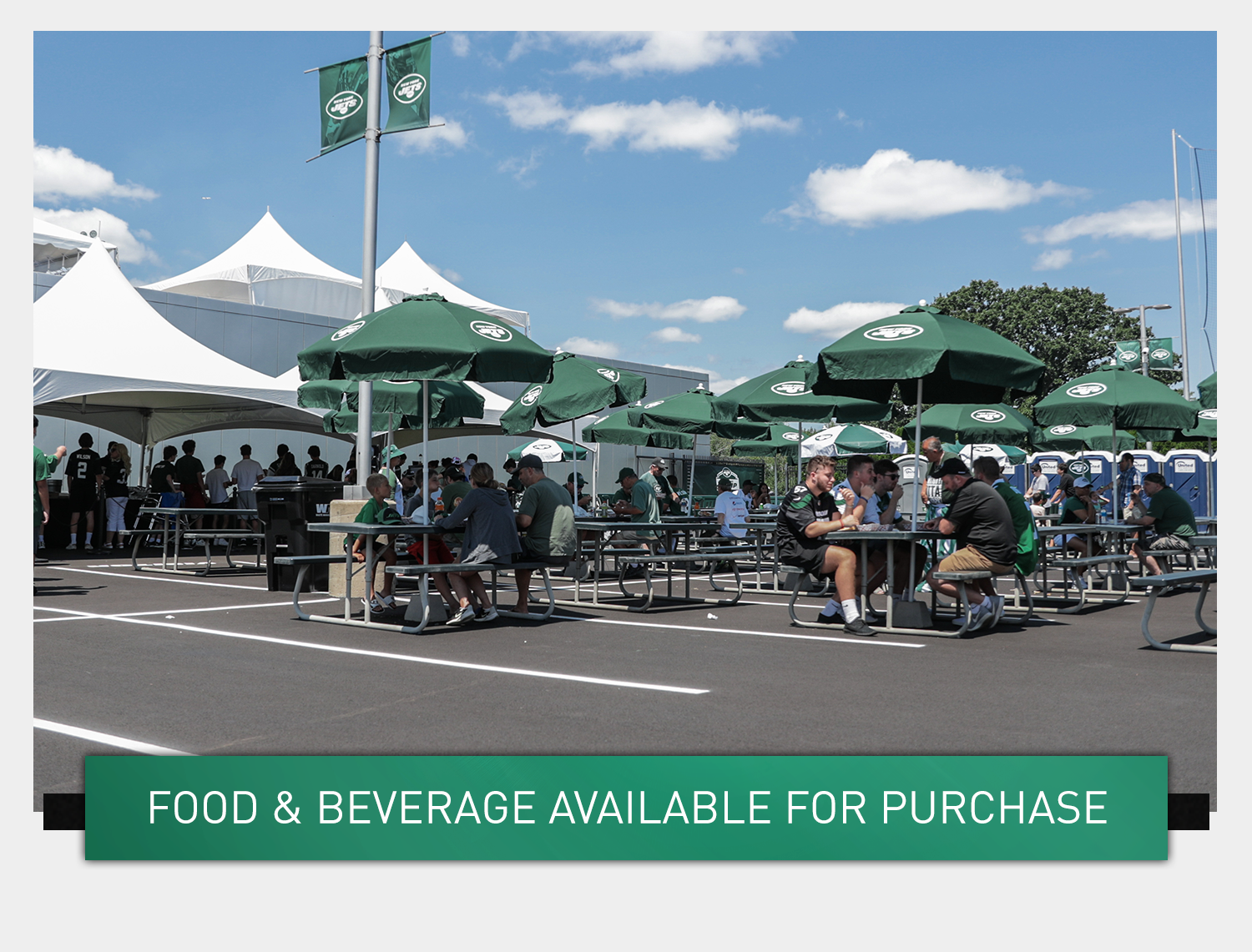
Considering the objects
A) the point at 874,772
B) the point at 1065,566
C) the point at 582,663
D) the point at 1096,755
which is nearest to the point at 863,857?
the point at 874,772

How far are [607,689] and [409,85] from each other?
23.5 feet

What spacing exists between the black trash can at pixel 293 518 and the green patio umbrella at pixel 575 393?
8.23 feet

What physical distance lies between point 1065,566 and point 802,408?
3.67 metres

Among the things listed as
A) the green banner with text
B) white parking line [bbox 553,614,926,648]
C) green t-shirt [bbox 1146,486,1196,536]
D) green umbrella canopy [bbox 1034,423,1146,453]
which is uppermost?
green umbrella canopy [bbox 1034,423,1146,453]

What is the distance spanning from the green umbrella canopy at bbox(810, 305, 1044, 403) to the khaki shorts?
52.3 inches

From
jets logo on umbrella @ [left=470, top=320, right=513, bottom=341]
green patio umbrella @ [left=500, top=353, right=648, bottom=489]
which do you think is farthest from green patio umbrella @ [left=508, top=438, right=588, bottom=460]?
jets logo on umbrella @ [left=470, top=320, right=513, bottom=341]

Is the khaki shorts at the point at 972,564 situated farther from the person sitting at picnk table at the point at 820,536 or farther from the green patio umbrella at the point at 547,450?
the green patio umbrella at the point at 547,450

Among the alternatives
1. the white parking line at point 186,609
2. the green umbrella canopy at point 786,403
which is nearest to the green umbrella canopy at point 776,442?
the green umbrella canopy at point 786,403

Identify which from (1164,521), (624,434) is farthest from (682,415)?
(1164,521)

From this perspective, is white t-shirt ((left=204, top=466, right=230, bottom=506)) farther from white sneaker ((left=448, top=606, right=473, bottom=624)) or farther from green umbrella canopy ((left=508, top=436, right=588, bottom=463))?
white sneaker ((left=448, top=606, right=473, bottom=624))

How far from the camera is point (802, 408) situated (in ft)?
41.6

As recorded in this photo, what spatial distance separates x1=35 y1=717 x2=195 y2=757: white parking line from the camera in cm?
457

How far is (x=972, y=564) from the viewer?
829 cm

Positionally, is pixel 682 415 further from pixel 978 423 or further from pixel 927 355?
pixel 927 355
